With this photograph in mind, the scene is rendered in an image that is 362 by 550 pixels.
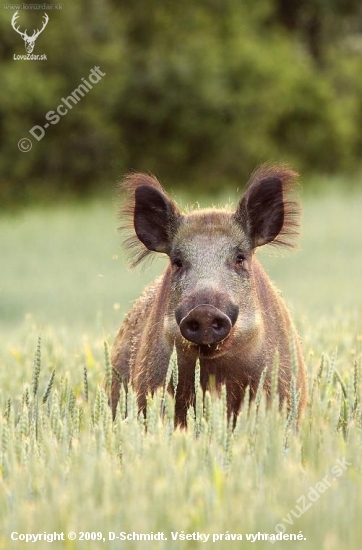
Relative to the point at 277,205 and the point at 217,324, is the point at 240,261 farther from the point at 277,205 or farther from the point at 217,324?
the point at 217,324

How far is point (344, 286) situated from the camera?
18141 mm

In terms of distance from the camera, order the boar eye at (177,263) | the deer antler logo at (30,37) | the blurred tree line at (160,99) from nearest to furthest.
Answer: the boar eye at (177,263), the deer antler logo at (30,37), the blurred tree line at (160,99)

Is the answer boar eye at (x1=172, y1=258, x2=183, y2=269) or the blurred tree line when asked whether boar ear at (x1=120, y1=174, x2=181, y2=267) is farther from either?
the blurred tree line

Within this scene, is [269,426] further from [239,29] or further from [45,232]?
[239,29]

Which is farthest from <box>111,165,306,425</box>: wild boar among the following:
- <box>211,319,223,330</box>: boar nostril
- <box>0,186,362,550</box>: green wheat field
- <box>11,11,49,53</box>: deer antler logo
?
<box>11,11,49,53</box>: deer antler logo

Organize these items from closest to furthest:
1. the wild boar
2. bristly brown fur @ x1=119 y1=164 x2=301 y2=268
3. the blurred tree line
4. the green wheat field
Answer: the green wheat field
the wild boar
bristly brown fur @ x1=119 y1=164 x2=301 y2=268
the blurred tree line

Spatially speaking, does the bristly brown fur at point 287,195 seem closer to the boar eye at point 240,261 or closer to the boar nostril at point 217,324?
the boar eye at point 240,261

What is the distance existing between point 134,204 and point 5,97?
23304 millimetres

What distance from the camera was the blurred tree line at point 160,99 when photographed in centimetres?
3108

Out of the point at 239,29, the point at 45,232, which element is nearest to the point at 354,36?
the point at 239,29

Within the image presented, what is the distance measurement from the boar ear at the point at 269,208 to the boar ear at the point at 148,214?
426 mm

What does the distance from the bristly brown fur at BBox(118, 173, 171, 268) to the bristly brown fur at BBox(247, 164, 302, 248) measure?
2.00 ft

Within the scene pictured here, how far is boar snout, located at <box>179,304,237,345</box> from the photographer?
17.7 ft

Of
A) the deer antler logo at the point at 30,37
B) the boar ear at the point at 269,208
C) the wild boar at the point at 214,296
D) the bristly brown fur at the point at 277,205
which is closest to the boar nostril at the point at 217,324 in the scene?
the wild boar at the point at 214,296
